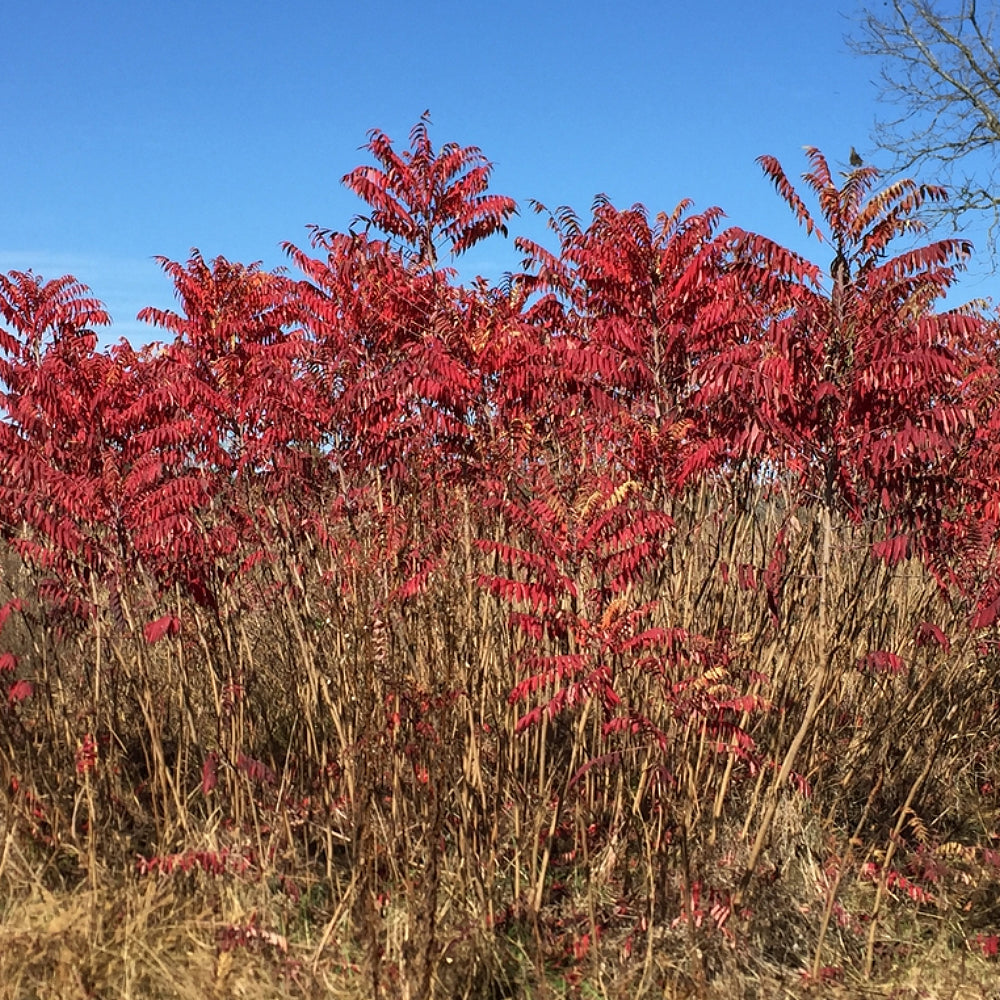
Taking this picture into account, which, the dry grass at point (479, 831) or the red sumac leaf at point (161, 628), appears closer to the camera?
the dry grass at point (479, 831)

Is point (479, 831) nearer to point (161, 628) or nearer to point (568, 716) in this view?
point (568, 716)

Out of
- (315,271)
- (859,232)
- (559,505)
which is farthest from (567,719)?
(315,271)

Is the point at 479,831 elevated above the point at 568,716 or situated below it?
below

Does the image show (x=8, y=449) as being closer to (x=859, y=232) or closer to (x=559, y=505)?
(x=559, y=505)

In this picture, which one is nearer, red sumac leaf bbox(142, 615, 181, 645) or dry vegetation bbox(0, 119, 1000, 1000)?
dry vegetation bbox(0, 119, 1000, 1000)

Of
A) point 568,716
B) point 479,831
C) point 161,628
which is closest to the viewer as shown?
point 479,831

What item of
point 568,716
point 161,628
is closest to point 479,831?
point 568,716

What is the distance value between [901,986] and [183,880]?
96.1 inches

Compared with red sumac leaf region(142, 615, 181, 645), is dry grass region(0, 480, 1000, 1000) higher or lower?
lower

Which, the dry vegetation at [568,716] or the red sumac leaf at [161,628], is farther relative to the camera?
the red sumac leaf at [161,628]

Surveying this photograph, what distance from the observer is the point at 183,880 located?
379 cm

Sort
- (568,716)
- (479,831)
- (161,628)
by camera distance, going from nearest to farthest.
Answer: (479,831)
(161,628)
(568,716)

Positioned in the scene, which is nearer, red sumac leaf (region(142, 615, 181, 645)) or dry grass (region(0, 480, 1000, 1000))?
dry grass (region(0, 480, 1000, 1000))

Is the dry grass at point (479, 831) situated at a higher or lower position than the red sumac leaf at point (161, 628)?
lower
